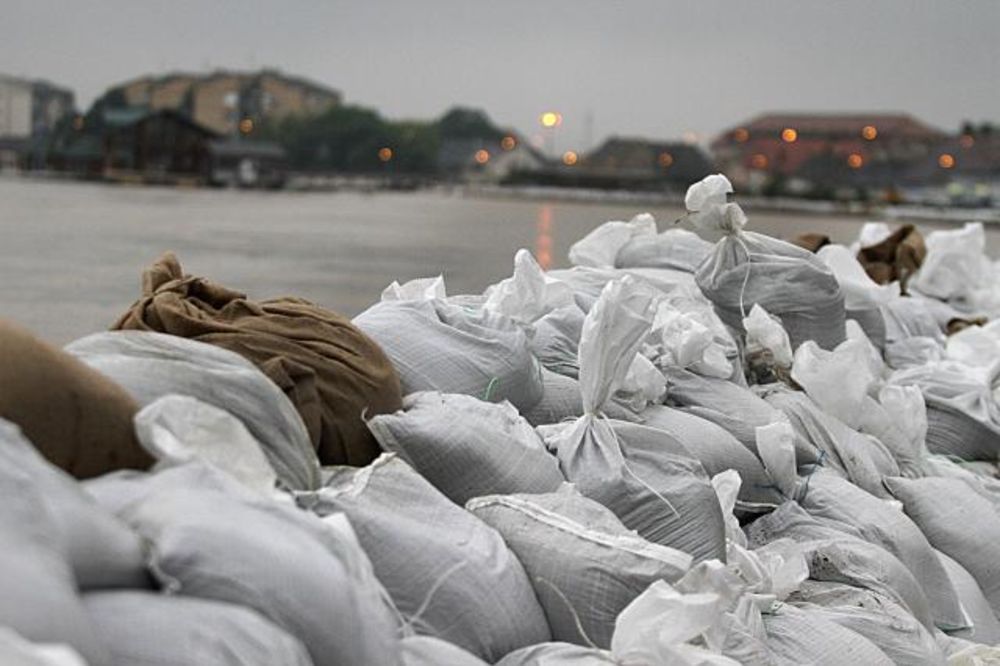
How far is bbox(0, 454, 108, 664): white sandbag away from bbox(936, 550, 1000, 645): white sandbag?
7.68ft

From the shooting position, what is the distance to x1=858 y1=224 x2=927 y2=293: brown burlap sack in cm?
660

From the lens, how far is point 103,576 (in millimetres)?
1438

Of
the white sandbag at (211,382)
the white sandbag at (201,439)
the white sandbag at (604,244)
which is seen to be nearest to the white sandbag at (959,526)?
the white sandbag at (604,244)

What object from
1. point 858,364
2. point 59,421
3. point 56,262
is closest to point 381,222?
point 56,262

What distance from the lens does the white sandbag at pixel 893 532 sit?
3.21 metres

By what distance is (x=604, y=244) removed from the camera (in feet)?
15.0

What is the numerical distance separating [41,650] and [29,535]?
151 millimetres

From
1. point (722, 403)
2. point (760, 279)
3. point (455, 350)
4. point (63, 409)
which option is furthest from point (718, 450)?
point (63, 409)

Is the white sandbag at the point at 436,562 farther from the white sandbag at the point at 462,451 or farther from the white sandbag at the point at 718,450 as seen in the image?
the white sandbag at the point at 718,450

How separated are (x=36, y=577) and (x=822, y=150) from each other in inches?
2808

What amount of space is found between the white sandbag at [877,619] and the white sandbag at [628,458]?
10.1 inches

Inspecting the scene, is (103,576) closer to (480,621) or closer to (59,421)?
(59,421)

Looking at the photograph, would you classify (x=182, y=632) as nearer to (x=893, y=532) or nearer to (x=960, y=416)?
(x=893, y=532)

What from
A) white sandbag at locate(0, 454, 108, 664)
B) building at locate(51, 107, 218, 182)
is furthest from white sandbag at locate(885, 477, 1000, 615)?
building at locate(51, 107, 218, 182)
